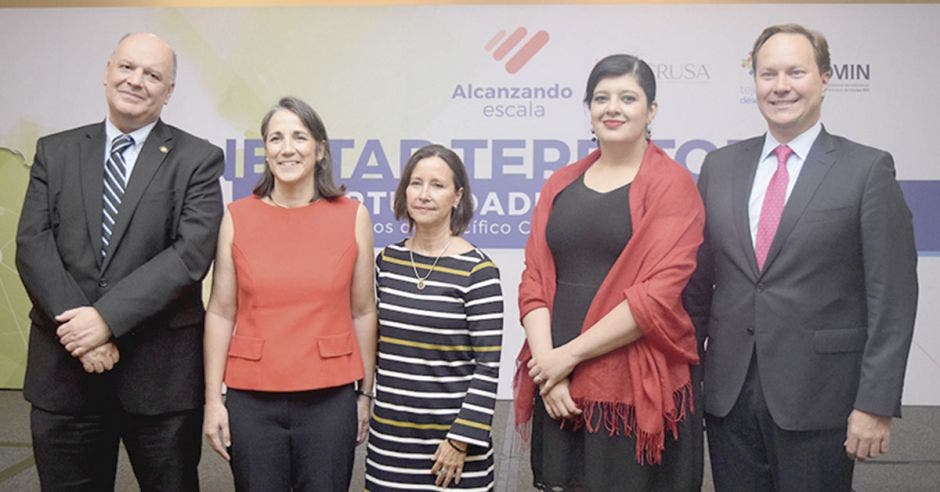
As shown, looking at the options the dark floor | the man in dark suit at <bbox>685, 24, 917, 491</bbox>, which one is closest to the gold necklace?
the man in dark suit at <bbox>685, 24, 917, 491</bbox>

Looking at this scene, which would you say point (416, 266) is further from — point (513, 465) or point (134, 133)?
point (513, 465)

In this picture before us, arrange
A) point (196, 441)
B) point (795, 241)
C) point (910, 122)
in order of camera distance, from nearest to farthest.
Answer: point (795, 241) → point (196, 441) → point (910, 122)

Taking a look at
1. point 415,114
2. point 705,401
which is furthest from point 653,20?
point 705,401

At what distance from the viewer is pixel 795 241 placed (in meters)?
1.95

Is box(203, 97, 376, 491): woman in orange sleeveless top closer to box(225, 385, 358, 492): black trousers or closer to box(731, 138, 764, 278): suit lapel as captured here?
box(225, 385, 358, 492): black trousers

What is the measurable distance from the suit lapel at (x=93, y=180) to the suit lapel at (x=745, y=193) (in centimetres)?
163

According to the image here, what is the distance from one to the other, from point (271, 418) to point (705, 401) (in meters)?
1.11

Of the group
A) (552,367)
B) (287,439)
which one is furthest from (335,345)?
(552,367)

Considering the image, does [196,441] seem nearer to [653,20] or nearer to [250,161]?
[250,161]

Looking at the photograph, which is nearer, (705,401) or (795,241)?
(795,241)

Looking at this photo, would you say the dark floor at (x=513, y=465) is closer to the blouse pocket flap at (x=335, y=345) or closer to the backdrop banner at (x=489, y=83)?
the backdrop banner at (x=489, y=83)

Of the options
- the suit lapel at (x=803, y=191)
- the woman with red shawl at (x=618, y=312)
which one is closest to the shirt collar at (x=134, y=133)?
the woman with red shawl at (x=618, y=312)

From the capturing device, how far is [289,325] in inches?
79.7

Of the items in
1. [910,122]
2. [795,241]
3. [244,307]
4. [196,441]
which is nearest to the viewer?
[795,241]
